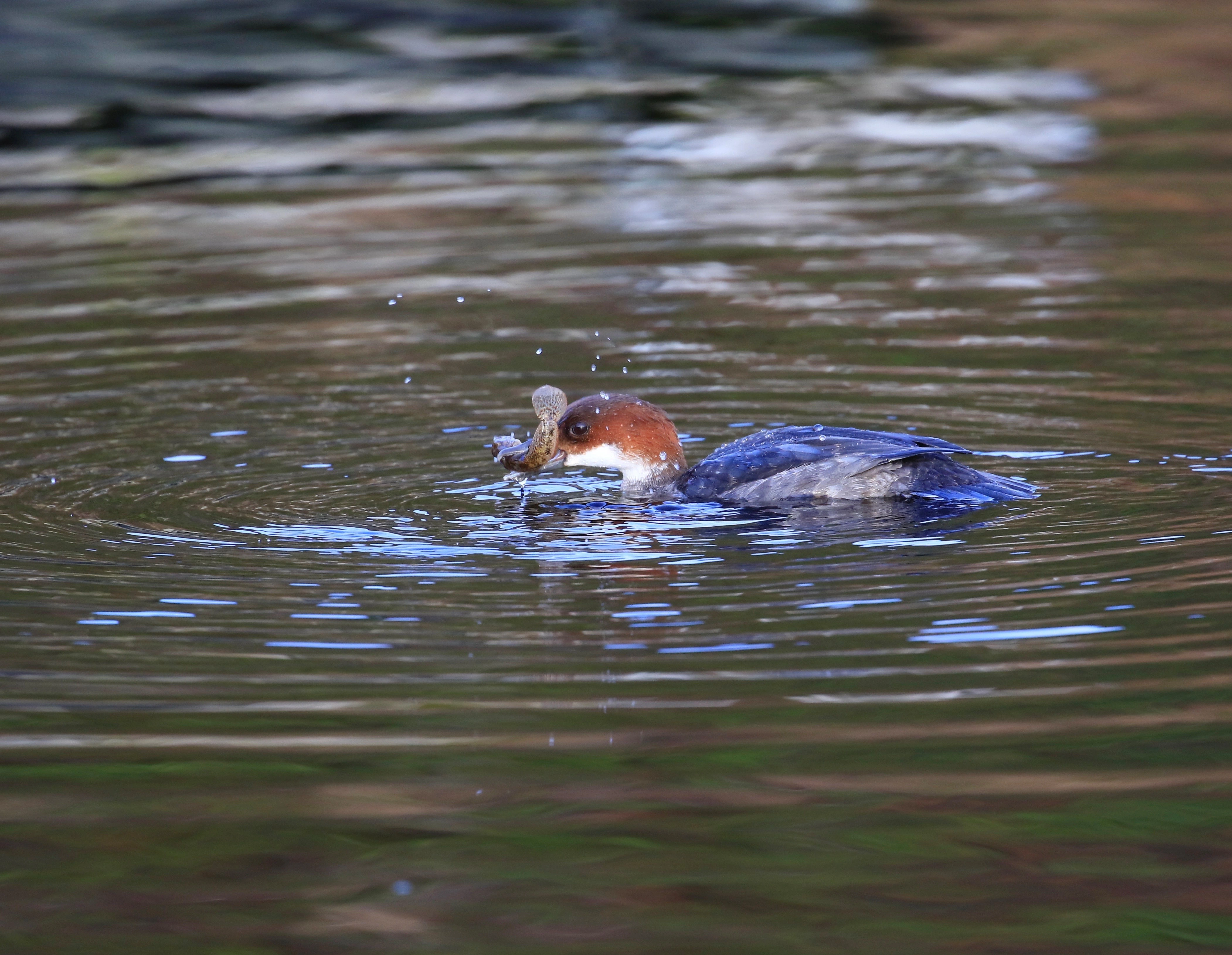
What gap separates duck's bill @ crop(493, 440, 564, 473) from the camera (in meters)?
7.00

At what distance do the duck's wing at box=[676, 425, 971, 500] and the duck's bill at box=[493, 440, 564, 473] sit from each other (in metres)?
0.66

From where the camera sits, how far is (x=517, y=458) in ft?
23.0

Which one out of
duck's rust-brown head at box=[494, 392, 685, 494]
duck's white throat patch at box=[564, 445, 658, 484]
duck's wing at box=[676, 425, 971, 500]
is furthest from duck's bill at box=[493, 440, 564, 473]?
duck's wing at box=[676, 425, 971, 500]

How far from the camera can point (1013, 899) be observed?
11.7 feet

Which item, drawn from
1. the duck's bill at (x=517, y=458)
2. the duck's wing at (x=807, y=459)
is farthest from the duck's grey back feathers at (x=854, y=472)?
the duck's bill at (x=517, y=458)

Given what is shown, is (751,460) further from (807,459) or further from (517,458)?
(517,458)

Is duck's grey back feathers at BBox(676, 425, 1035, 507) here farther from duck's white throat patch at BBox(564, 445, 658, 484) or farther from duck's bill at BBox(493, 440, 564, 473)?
duck's bill at BBox(493, 440, 564, 473)

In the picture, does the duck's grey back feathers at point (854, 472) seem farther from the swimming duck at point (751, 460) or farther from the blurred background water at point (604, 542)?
the blurred background water at point (604, 542)

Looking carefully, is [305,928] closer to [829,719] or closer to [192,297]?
[829,719]

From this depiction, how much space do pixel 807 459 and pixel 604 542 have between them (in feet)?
2.75

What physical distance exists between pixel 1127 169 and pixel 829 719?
31.0ft

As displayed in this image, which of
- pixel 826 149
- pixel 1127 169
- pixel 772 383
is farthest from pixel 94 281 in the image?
pixel 1127 169

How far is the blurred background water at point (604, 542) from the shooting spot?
3.76 meters

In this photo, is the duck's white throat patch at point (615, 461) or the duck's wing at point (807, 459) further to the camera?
the duck's white throat patch at point (615, 461)
